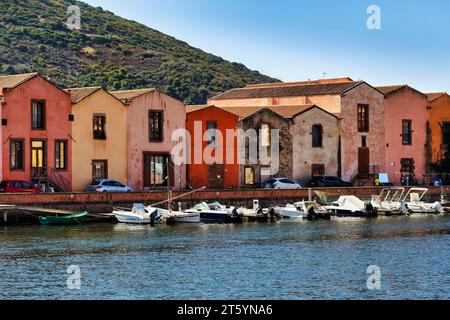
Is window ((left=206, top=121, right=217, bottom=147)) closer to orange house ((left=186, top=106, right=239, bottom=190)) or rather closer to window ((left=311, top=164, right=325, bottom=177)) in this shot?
orange house ((left=186, top=106, right=239, bottom=190))

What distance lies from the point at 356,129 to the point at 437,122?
9.50 m

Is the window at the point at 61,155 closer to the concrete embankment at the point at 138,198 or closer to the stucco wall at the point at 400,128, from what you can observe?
A: the concrete embankment at the point at 138,198

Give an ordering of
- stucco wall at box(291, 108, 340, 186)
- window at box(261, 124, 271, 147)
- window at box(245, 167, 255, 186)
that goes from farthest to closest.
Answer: stucco wall at box(291, 108, 340, 186)
window at box(261, 124, 271, 147)
window at box(245, 167, 255, 186)

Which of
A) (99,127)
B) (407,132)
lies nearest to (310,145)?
(407,132)

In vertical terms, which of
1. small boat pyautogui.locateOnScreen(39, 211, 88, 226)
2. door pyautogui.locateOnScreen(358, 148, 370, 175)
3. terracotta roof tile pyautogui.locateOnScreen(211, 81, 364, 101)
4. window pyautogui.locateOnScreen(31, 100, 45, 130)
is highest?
terracotta roof tile pyautogui.locateOnScreen(211, 81, 364, 101)

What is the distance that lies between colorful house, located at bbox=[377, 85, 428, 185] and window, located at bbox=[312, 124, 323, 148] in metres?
7.24

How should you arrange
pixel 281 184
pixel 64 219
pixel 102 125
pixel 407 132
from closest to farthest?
pixel 64 219
pixel 102 125
pixel 281 184
pixel 407 132

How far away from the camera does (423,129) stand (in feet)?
329

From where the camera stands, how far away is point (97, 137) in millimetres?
80312

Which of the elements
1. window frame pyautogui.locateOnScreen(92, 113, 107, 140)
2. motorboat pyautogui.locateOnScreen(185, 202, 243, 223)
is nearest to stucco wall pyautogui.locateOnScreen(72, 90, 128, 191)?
window frame pyautogui.locateOnScreen(92, 113, 107, 140)

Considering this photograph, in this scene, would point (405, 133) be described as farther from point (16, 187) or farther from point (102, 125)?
point (16, 187)

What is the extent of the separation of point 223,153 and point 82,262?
3466 cm

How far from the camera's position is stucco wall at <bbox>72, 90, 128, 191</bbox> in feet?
260
